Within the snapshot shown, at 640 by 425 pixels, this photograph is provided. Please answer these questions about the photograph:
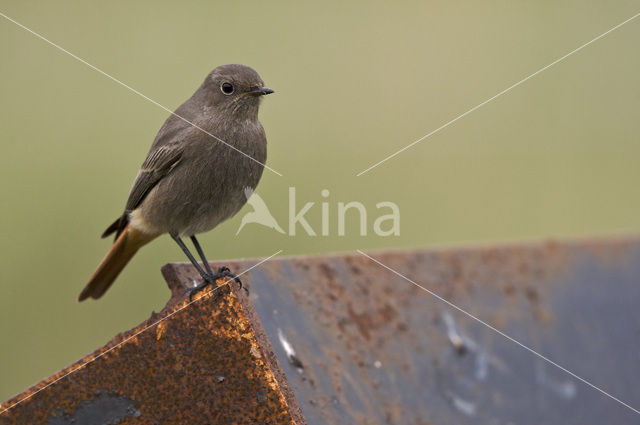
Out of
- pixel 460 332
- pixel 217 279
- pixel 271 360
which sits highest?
pixel 217 279

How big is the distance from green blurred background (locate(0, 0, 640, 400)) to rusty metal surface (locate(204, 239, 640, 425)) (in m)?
2.71

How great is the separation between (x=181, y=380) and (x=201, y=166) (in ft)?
5.00

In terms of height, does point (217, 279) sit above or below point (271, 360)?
above

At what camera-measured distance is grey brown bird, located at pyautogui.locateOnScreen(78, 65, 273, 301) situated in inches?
147

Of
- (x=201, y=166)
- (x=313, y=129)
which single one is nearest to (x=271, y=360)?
(x=201, y=166)

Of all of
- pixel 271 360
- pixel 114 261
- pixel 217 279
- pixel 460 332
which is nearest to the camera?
pixel 271 360

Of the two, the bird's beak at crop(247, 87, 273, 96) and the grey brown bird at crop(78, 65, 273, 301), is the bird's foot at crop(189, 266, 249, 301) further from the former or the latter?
the bird's beak at crop(247, 87, 273, 96)

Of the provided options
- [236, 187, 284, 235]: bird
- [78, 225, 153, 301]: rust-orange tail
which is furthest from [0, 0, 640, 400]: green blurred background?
[78, 225, 153, 301]: rust-orange tail

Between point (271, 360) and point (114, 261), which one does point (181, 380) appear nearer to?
point (271, 360)

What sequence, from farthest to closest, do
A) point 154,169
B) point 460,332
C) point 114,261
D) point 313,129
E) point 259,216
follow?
1. point 313,129
2. point 259,216
3. point 114,261
4. point 154,169
5. point 460,332

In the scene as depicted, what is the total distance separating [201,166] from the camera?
3734mm

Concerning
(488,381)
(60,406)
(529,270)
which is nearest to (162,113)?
(529,270)

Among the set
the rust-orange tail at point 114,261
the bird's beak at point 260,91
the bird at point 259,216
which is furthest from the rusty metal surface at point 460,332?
the bird at point 259,216

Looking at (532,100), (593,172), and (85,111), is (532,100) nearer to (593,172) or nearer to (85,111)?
(593,172)
